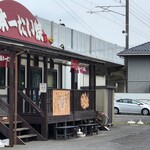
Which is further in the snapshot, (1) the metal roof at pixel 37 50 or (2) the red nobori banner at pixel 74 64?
(2) the red nobori banner at pixel 74 64

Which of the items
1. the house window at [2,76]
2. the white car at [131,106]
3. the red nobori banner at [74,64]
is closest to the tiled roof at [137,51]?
the white car at [131,106]

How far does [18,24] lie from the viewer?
19281 millimetres

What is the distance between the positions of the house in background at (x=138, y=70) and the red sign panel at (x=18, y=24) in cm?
2225

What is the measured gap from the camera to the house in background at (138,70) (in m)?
42.5

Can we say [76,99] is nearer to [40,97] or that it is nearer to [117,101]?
[40,97]

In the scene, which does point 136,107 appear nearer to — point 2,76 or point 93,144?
point 2,76

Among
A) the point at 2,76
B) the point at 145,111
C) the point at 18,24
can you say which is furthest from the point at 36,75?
the point at 145,111

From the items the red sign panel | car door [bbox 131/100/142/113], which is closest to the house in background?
car door [bbox 131/100/142/113]

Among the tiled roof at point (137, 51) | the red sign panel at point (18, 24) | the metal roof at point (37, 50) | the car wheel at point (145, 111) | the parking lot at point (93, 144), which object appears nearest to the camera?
the parking lot at point (93, 144)

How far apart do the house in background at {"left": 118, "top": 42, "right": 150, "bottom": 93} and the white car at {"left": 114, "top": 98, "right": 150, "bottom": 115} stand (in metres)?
4.71

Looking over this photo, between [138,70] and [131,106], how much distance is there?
5.78 m

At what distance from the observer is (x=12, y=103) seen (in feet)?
49.6

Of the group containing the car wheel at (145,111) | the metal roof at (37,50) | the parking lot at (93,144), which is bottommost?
the parking lot at (93,144)

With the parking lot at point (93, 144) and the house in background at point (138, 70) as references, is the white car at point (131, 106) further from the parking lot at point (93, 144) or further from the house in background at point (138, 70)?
the parking lot at point (93, 144)
